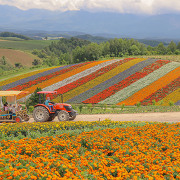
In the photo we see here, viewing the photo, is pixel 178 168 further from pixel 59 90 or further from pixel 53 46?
pixel 53 46

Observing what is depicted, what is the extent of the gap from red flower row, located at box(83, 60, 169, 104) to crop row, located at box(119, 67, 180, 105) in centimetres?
291

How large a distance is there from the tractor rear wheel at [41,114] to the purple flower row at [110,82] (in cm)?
1382

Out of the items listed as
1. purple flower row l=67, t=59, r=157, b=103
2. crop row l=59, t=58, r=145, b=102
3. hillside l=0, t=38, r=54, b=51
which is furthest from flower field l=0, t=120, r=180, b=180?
hillside l=0, t=38, r=54, b=51

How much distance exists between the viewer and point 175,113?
66.7 ft

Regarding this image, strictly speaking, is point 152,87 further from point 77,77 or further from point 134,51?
point 134,51

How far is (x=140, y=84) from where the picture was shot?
3441cm

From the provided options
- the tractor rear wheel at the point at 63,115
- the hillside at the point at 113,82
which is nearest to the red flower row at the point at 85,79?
the hillside at the point at 113,82

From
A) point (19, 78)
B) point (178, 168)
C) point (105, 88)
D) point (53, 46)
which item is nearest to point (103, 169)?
point (178, 168)

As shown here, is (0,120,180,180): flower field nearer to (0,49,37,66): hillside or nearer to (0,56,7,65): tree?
(0,56,7,65): tree

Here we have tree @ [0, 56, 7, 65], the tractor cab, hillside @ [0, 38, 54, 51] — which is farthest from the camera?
hillside @ [0, 38, 54, 51]

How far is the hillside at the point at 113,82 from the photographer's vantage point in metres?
31.0

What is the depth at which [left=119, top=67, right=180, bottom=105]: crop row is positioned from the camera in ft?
98.9

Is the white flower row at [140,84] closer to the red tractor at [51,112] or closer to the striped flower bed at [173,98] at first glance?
the striped flower bed at [173,98]

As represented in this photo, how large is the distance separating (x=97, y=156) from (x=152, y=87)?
2610 centimetres
